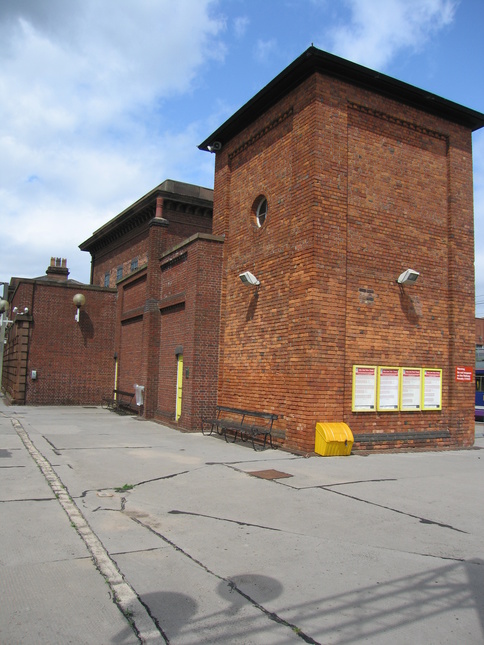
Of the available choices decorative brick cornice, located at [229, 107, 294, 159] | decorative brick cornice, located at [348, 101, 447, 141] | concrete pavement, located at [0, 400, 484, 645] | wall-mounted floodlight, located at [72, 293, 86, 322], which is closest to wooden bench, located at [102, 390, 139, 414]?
wall-mounted floodlight, located at [72, 293, 86, 322]

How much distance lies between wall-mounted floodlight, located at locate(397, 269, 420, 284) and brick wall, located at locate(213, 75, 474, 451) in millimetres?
221

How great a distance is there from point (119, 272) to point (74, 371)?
528cm

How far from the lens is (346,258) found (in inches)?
481

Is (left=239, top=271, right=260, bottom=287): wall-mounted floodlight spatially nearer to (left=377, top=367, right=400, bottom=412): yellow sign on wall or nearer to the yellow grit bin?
(left=377, top=367, right=400, bottom=412): yellow sign on wall

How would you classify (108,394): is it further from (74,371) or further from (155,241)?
(155,241)

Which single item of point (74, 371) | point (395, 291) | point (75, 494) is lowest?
point (75, 494)

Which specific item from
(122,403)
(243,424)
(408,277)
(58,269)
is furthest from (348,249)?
(58,269)

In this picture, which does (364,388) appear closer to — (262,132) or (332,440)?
(332,440)

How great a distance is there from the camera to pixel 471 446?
13.9m

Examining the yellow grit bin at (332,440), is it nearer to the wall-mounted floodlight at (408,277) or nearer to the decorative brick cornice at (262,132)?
the wall-mounted floodlight at (408,277)

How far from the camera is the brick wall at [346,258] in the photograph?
11883 mm

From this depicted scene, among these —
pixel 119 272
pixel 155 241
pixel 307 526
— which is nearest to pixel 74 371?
pixel 119 272

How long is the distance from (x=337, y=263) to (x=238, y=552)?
788cm

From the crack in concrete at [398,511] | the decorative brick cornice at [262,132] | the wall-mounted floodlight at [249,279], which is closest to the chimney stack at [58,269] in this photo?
the decorative brick cornice at [262,132]
